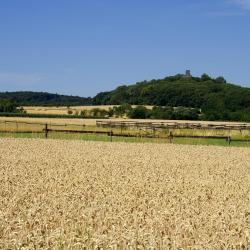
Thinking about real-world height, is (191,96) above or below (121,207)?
above

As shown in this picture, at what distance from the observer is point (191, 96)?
14588 centimetres

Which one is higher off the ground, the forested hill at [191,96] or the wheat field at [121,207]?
the forested hill at [191,96]

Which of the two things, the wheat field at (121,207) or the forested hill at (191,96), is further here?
the forested hill at (191,96)

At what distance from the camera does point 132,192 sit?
47.3ft

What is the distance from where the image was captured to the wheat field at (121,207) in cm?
848

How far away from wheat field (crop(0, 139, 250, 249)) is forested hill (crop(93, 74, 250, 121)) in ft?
320

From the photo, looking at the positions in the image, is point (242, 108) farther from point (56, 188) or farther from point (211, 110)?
point (56, 188)

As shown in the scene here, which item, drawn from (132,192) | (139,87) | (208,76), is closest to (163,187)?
(132,192)

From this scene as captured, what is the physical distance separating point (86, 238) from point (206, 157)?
72.6 feet

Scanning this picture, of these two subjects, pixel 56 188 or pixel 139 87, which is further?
pixel 139 87

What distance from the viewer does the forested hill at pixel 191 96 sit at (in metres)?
127

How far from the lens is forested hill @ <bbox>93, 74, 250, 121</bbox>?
417 ft

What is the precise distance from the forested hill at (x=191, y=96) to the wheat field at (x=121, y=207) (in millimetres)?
97652

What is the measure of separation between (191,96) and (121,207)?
135m
